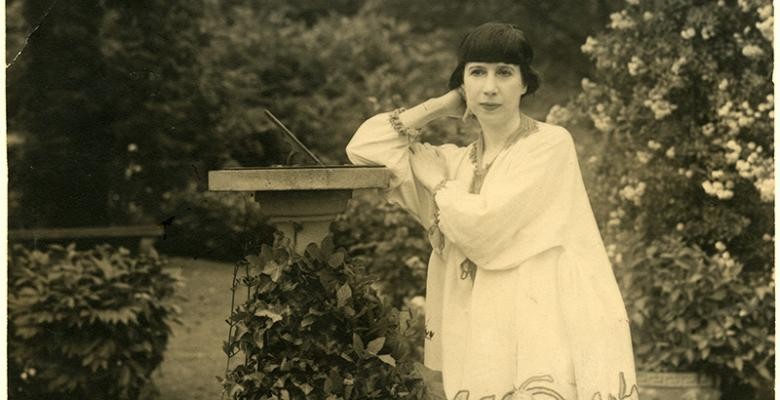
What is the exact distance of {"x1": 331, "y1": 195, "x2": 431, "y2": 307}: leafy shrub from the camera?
4645mm

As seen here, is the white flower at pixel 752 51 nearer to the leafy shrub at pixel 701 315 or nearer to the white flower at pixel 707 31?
the white flower at pixel 707 31

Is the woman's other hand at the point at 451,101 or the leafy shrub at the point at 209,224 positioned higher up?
the woman's other hand at the point at 451,101

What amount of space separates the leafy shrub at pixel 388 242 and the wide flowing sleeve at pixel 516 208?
1.75 metres

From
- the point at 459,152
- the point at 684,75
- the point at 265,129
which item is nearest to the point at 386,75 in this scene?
the point at 265,129

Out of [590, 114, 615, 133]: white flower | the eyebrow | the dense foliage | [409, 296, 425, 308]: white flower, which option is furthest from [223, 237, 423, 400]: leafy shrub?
[590, 114, 615, 133]: white flower

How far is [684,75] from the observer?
4.17 metres

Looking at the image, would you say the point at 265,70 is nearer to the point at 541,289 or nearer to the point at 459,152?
the point at 459,152

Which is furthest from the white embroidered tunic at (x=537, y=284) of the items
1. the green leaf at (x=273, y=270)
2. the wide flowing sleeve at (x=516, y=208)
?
the green leaf at (x=273, y=270)

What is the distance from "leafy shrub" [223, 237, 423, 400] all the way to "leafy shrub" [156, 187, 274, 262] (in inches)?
57.7

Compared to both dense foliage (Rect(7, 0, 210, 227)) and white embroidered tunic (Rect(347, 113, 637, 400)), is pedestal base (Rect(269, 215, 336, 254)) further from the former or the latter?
dense foliage (Rect(7, 0, 210, 227))

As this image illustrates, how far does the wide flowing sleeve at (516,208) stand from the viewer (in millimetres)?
2805

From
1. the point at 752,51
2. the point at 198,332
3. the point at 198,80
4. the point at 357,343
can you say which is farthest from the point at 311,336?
the point at 752,51

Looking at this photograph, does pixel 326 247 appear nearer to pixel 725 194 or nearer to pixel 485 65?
pixel 485 65

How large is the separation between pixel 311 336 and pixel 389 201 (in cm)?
57
